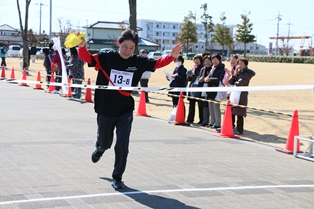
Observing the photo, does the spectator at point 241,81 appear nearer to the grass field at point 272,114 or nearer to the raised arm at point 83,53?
the grass field at point 272,114

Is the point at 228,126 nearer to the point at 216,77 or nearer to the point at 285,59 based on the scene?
the point at 216,77

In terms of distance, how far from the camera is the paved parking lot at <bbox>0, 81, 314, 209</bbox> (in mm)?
6156

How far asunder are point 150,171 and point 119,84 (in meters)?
1.70

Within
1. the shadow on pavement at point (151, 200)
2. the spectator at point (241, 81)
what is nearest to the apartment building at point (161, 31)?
the spectator at point (241, 81)

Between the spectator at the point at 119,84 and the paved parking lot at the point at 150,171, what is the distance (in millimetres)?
533

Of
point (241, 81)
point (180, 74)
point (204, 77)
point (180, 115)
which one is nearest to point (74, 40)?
point (241, 81)

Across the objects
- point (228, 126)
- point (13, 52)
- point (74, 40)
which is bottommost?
point (228, 126)

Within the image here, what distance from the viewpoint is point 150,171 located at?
7707 mm

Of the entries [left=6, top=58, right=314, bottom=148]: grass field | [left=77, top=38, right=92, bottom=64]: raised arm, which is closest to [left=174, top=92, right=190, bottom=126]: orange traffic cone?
[left=6, top=58, right=314, bottom=148]: grass field

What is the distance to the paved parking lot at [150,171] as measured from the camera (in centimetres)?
616

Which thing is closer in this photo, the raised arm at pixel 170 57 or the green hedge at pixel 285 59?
the raised arm at pixel 170 57

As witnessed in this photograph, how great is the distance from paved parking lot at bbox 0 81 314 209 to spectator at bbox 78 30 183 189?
533 mm

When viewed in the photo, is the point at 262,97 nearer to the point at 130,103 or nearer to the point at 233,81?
the point at 233,81

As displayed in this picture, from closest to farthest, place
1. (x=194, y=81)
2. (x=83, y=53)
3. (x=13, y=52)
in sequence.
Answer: (x=83, y=53) < (x=194, y=81) < (x=13, y=52)
